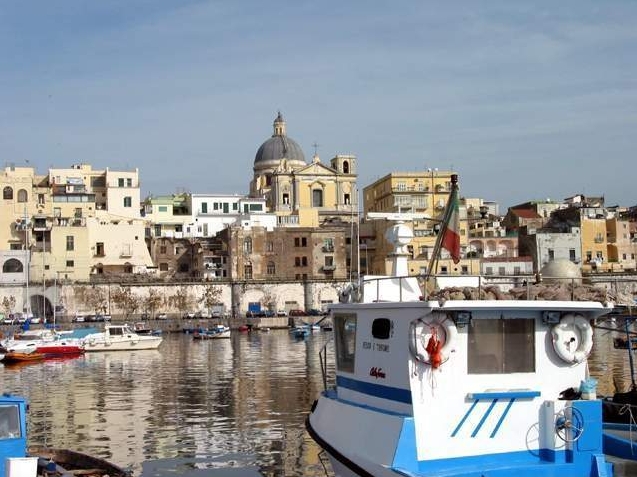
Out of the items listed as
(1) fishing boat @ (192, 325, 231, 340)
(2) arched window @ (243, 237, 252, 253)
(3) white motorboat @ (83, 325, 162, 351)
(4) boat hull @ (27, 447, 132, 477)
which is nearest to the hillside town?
(2) arched window @ (243, 237, 252, 253)

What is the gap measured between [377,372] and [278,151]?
10328 cm

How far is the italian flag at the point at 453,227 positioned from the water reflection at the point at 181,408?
5.96m

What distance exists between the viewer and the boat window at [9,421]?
14805mm

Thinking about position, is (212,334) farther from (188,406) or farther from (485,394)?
(485,394)

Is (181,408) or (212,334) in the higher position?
(212,334)

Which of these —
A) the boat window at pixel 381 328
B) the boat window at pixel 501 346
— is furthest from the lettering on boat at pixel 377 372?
the boat window at pixel 501 346

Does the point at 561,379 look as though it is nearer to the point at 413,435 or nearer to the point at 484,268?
the point at 413,435

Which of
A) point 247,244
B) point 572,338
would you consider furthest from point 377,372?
point 247,244

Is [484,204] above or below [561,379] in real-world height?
above

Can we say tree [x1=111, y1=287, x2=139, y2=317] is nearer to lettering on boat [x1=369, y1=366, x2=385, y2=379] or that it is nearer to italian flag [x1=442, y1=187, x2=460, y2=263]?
italian flag [x1=442, y1=187, x2=460, y2=263]

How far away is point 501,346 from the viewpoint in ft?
44.5

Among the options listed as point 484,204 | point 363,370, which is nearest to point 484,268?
point 484,204

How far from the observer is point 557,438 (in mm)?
13320

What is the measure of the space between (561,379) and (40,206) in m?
84.1
